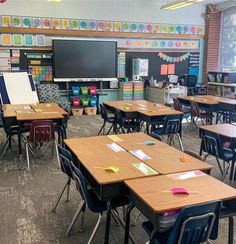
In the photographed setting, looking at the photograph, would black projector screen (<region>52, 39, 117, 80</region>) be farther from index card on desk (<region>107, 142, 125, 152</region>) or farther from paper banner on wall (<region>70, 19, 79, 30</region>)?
index card on desk (<region>107, 142, 125, 152</region>)

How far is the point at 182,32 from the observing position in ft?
31.9

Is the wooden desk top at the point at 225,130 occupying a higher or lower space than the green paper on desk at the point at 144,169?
lower

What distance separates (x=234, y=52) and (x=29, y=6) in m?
6.29

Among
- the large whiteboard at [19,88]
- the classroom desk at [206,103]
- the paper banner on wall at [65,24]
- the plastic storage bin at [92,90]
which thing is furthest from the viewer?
the plastic storage bin at [92,90]

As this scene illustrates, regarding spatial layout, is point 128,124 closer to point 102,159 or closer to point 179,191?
point 102,159

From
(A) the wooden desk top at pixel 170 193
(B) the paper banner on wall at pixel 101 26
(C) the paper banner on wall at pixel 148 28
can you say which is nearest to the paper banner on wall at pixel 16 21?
(B) the paper banner on wall at pixel 101 26

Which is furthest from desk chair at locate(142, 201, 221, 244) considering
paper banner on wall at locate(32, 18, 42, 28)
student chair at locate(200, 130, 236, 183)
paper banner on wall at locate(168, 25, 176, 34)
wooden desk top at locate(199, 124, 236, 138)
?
paper banner on wall at locate(168, 25, 176, 34)

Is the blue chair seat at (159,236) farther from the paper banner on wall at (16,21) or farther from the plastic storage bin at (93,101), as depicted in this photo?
the paper banner on wall at (16,21)

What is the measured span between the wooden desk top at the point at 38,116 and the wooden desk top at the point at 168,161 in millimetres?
2082

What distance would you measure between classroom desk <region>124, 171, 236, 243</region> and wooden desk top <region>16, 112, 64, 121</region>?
9.14ft

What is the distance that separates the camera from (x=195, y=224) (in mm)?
1854

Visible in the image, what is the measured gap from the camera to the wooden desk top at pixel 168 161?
2496mm

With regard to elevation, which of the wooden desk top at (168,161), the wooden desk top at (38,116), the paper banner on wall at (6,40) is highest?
the paper banner on wall at (6,40)

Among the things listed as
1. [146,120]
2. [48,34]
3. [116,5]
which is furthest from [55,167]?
[116,5]
